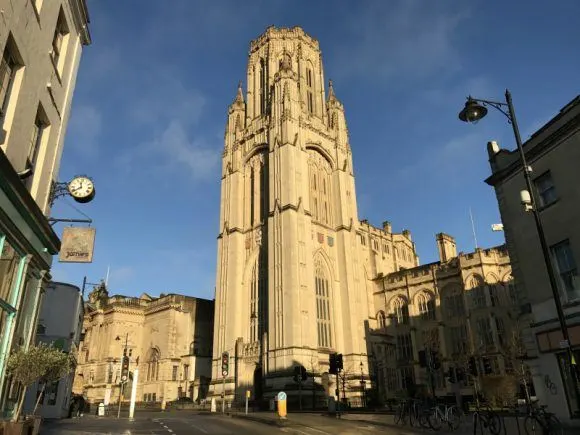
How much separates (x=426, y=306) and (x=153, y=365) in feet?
122

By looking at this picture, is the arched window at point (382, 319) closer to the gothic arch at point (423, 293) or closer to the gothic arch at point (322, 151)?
the gothic arch at point (423, 293)


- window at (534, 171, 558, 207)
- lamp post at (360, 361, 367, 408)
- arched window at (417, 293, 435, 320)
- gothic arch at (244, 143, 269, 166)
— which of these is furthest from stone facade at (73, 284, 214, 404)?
window at (534, 171, 558, 207)

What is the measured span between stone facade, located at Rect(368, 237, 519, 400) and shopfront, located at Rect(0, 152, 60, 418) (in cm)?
4006

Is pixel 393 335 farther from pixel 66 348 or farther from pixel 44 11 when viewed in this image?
pixel 44 11

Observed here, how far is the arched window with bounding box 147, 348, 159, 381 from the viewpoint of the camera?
204 feet

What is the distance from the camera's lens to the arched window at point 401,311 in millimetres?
58750

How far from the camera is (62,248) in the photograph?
1586 centimetres

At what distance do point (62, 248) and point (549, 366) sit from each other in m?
18.0

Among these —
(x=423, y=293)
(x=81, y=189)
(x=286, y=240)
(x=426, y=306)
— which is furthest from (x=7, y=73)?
(x=423, y=293)

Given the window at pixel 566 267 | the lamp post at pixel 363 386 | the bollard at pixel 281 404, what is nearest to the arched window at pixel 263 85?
the lamp post at pixel 363 386

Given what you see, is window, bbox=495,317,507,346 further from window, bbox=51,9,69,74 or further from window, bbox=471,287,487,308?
window, bbox=51,9,69,74

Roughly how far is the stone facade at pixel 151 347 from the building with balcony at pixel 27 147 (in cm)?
4652

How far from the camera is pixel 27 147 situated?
13.2m

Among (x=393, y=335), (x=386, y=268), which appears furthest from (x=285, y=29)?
(x=393, y=335)
